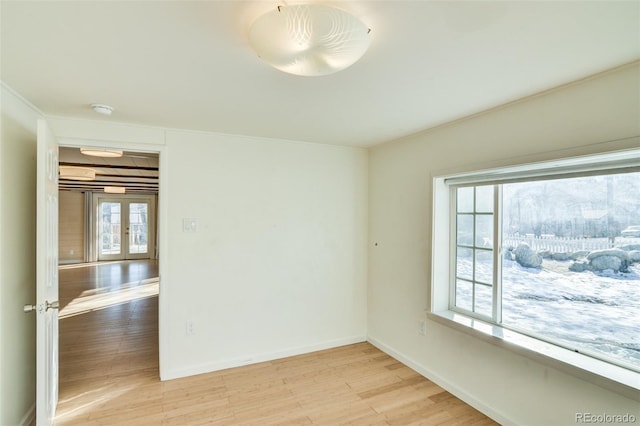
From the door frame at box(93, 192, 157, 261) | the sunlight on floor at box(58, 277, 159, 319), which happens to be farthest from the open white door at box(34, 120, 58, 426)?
the door frame at box(93, 192, 157, 261)

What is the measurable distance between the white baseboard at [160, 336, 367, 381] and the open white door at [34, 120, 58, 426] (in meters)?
0.90

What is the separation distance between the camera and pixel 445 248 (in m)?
2.94

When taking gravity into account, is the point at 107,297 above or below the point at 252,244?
below

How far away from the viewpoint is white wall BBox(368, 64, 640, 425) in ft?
5.86

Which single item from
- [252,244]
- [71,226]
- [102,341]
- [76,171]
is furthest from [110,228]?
[252,244]

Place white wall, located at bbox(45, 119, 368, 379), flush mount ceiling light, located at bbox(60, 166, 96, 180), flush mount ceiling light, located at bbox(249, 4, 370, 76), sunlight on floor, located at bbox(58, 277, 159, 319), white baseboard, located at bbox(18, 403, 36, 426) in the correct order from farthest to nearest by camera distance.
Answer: flush mount ceiling light, located at bbox(60, 166, 96, 180)
sunlight on floor, located at bbox(58, 277, 159, 319)
white wall, located at bbox(45, 119, 368, 379)
white baseboard, located at bbox(18, 403, 36, 426)
flush mount ceiling light, located at bbox(249, 4, 370, 76)

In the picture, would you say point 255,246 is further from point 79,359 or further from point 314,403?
point 79,359

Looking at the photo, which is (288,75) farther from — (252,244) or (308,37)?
(252,244)

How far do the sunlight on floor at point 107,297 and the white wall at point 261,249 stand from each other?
308 centimetres

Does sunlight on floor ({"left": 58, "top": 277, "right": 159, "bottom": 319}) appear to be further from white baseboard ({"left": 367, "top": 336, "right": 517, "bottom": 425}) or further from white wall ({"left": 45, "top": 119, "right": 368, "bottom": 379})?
white baseboard ({"left": 367, "top": 336, "right": 517, "bottom": 425})

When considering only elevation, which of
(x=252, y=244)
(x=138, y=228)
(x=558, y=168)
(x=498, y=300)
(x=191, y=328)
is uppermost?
(x=558, y=168)

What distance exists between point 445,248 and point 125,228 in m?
10.5

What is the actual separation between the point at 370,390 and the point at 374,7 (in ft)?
9.07

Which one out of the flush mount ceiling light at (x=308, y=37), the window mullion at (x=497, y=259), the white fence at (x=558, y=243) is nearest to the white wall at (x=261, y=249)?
the window mullion at (x=497, y=259)
